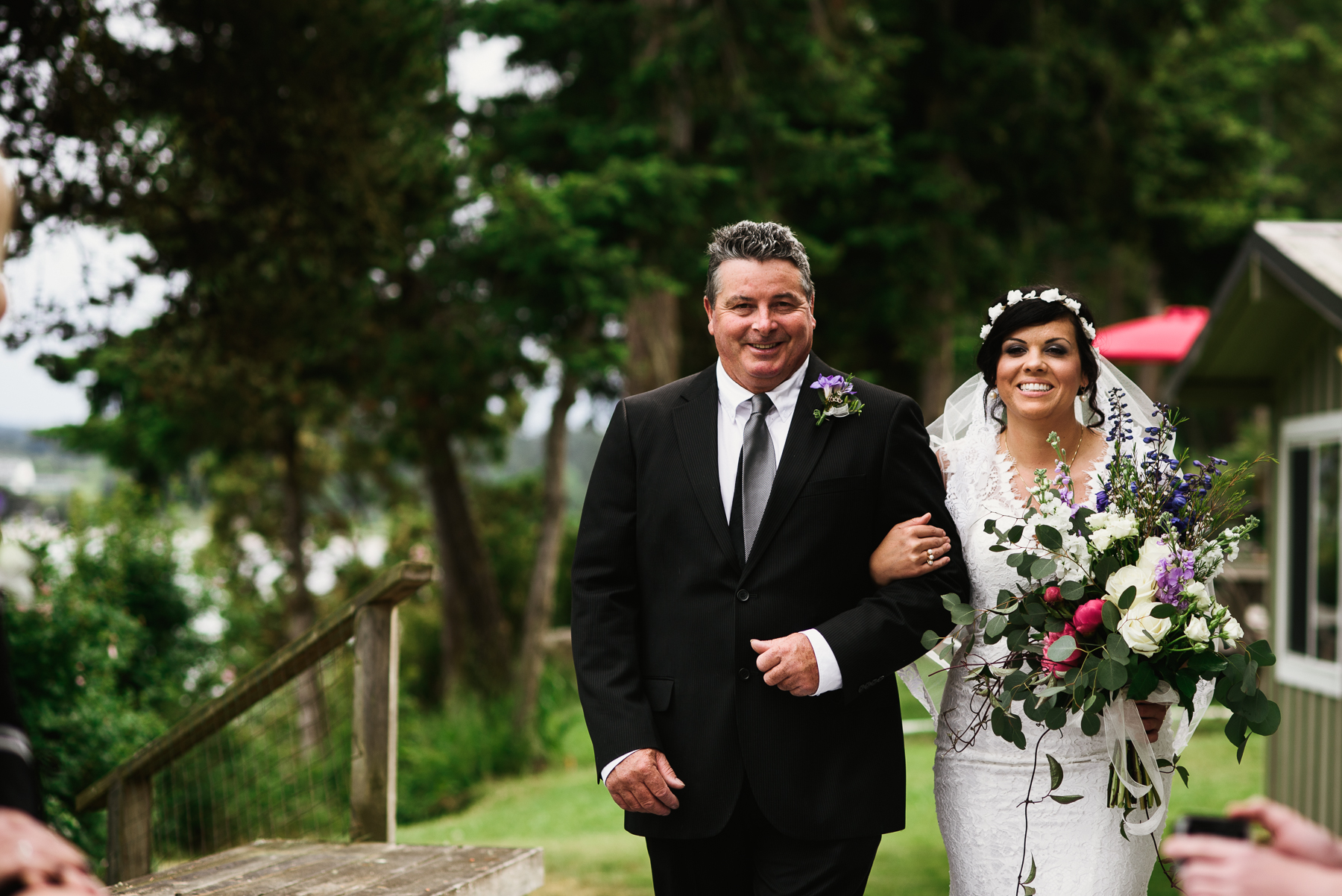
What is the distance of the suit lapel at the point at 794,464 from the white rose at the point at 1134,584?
0.72m

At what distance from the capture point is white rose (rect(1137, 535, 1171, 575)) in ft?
8.80

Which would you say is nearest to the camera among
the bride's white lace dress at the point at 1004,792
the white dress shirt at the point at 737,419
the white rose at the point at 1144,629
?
the white rose at the point at 1144,629

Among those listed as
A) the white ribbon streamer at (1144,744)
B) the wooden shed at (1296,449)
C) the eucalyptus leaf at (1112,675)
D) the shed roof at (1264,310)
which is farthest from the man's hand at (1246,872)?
the wooden shed at (1296,449)

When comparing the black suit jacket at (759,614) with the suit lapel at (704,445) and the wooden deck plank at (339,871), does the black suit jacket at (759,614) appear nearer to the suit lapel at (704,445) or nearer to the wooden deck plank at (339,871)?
the suit lapel at (704,445)

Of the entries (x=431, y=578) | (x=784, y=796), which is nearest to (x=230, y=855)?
(x=431, y=578)

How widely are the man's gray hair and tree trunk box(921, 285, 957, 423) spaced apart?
942cm

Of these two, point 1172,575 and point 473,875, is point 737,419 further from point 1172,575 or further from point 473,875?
point 473,875

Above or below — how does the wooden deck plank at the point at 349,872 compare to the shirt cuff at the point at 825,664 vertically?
below

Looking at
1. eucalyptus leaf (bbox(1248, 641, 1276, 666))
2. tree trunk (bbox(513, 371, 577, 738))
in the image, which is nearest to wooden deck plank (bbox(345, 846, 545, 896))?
eucalyptus leaf (bbox(1248, 641, 1276, 666))

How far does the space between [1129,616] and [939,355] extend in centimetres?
989

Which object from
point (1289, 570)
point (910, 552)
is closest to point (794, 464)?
point (910, 552)

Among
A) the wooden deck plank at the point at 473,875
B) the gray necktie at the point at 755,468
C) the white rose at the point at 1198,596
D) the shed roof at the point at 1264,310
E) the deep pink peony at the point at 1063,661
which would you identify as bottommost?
the wooden deck plank at the point at 473,875

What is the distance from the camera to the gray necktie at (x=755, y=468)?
2.79 metres

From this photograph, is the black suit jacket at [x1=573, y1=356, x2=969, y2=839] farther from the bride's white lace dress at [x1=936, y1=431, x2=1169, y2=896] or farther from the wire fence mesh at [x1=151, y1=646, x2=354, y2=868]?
Result: the wire fence mesh at [x1=151, y1=646, x2=354, y2=868]
